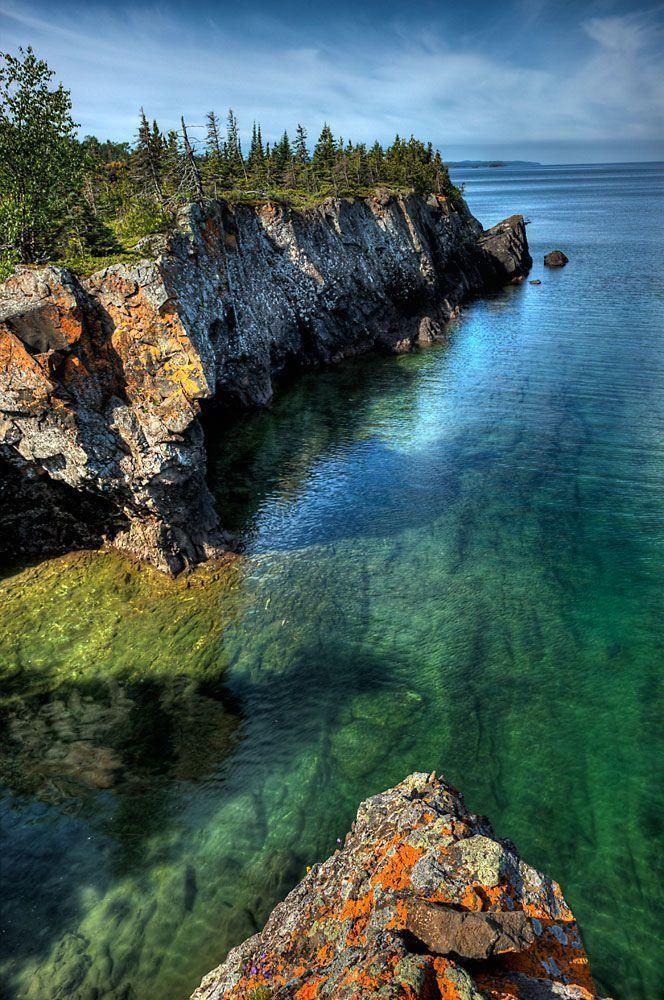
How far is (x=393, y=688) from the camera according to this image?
2069cm

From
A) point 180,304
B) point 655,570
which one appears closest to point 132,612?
point 180,304

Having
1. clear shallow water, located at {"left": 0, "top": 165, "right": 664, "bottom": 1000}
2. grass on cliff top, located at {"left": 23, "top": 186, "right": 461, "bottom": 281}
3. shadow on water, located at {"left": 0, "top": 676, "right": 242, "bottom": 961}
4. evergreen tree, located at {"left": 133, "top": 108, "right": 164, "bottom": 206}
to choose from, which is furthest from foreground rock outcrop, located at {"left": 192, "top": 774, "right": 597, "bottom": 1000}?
evergreen tree, located at {"left": 133, "top": 108, "right": 164, "bottom": 206}

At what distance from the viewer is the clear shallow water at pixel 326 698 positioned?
14.5m

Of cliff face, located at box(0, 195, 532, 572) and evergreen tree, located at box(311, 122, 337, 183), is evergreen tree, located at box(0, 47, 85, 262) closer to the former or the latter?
cliff face, located at box(0, 195, 532, 572)

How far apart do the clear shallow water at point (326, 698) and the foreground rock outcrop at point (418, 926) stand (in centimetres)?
478

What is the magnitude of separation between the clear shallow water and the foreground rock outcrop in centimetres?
478

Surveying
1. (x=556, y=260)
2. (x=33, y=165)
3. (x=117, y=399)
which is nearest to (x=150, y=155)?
(x=33, y=165)

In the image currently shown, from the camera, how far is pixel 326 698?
67.1 ft

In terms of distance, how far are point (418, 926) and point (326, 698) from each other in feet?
39.8

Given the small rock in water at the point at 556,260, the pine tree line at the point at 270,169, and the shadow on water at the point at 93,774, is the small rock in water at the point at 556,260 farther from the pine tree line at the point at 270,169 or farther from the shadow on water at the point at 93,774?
the shadow on water at the point at 93,774

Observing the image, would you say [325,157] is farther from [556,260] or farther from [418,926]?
[418,926]

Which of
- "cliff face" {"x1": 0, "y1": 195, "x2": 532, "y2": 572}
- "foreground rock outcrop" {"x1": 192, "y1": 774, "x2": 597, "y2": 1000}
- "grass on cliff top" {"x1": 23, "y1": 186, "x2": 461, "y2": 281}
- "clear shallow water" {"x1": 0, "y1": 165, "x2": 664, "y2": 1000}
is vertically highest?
"grass on cliff top" {"x1": 23, "y1": 186, "x2": 461, "y2": 281}

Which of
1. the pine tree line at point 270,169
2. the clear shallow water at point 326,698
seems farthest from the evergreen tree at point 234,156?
the clear shallow water at point 326,698

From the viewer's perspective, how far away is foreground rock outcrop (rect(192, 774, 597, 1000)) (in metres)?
7.75
